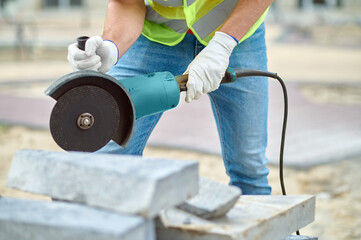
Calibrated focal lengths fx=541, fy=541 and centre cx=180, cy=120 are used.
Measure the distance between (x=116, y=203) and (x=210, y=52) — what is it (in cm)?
95

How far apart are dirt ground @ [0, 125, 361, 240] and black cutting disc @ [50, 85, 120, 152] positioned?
172 centimetres

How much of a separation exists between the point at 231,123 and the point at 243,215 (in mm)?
794

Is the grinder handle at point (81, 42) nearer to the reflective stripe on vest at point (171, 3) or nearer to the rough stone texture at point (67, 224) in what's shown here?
the reflective stripe on vest at point (171, 3)

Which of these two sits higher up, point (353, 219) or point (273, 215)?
point (273, 215)

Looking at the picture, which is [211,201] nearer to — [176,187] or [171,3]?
[176,187]

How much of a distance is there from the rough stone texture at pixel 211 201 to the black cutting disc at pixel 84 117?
1.27ft

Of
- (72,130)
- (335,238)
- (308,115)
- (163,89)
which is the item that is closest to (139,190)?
(72,130)

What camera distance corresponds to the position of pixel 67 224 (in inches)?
45.0

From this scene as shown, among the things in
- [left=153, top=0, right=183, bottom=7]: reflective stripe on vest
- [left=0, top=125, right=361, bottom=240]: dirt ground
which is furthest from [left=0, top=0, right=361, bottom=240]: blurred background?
[left=153, top=0, right=183, bottom=7]: reflective stripe on vest

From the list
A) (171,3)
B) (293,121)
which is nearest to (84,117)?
(171,3)

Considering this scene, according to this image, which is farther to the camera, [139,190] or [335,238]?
[335,238]

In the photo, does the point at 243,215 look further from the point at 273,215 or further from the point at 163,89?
the point at 163,89

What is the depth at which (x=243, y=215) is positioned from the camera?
1501 millimetres

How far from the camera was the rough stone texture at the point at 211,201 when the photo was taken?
142cm
